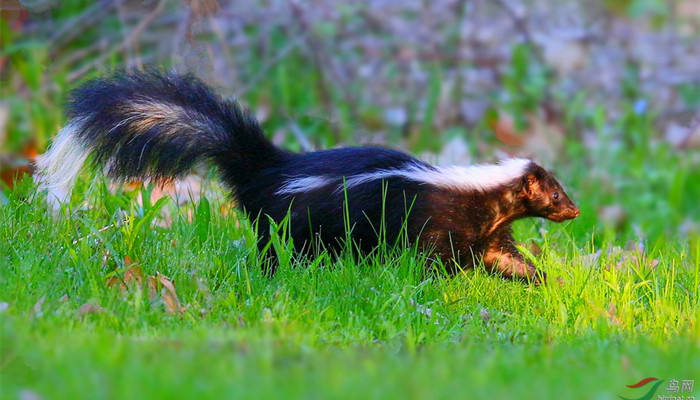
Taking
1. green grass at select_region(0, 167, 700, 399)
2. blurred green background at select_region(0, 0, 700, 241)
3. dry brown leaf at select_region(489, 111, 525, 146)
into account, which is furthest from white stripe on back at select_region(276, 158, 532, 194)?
dry brown leaf at select_region(489, 111, 525, 146)

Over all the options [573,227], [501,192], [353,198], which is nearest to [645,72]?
[573,227]

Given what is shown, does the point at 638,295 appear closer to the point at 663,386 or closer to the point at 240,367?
the point at 663,386

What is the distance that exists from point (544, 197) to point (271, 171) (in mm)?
1451

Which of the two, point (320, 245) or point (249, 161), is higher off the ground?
point (249, 161)

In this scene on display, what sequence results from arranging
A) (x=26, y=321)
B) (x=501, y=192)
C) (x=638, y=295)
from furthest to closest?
(x=501, y=192), (x=638, y=295), (x=26, y=321)

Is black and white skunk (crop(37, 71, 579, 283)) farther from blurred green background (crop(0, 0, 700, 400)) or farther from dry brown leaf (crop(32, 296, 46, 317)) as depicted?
dry brown leaf (crop(32, 296, 46, 317))

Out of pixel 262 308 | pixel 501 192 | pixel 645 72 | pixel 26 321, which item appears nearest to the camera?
pixel 26 321

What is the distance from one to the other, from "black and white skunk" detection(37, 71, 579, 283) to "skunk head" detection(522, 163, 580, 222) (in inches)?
9.6

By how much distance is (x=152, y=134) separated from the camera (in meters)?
4.50

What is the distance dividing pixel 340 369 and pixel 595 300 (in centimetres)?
177

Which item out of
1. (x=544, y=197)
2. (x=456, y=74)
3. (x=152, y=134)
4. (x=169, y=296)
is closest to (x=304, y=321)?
(x=169, y=296)

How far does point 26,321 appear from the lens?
3.09 m

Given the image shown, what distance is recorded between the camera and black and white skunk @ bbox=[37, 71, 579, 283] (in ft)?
14.6

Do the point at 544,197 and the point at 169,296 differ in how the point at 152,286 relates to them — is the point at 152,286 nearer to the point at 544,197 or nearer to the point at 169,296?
the point at 169,296
